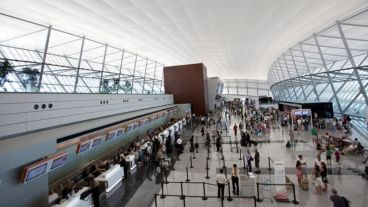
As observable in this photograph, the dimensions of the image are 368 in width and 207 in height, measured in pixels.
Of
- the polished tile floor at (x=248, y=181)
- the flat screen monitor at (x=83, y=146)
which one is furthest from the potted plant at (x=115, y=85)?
the flat screen monitor at (x=83, y=146)

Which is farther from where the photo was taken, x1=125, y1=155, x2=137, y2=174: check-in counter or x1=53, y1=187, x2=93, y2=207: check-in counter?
x1=125, y1=155, x2=137, y2=174: check-in counter

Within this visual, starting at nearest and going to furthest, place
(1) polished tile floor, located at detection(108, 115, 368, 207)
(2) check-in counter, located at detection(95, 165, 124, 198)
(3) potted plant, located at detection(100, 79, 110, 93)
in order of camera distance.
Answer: (1) polished tile floor, located at detection(108, 115, 368, 207) < (2) check-in counter, located at detection(95, 165, 124, 198) < (3) potted plant, located at detection(100, 79, 110, 93)

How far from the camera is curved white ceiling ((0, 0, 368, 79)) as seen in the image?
982 centimetres

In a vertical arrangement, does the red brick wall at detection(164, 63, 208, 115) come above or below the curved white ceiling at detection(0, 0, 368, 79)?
below

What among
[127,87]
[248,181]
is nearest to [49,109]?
[248,181]

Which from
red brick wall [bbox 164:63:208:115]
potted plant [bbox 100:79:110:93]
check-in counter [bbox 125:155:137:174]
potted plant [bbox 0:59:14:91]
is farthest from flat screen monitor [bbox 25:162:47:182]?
red brick wall [bbox 164:63:208:115]

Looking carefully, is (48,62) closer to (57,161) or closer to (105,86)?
(105,86)

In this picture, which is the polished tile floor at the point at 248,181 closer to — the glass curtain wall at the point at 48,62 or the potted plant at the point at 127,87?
the glass curtain wall at the point at 48,62

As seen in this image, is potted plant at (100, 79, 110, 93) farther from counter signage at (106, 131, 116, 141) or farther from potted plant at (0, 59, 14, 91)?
potted plant at (0, 59, 14, 91)

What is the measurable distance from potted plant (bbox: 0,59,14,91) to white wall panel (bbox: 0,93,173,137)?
0.64 m

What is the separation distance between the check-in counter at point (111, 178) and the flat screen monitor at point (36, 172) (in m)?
2.70

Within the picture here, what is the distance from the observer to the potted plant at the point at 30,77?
7.79 m

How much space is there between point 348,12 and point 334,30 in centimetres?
471

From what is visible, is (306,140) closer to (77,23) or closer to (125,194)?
(125,194)
